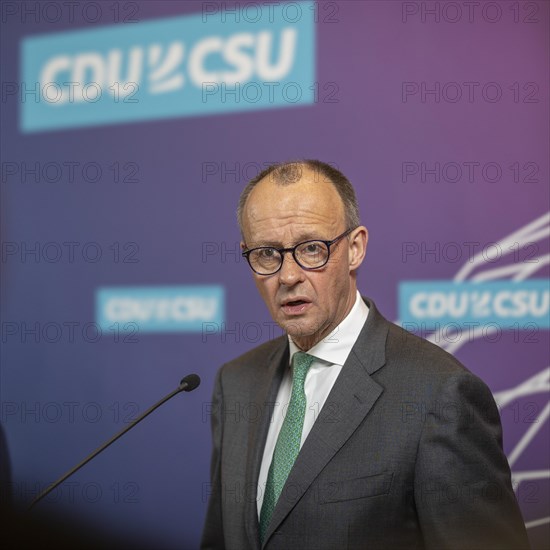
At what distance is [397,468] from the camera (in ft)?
4.52

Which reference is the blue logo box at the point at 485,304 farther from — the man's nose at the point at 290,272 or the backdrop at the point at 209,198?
the man's nose at the point at 290,272

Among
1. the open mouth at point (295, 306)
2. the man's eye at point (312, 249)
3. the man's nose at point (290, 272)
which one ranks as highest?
the man's eye at point (312, 249)

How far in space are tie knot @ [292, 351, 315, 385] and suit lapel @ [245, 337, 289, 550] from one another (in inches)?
4.0

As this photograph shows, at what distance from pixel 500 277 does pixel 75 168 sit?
64.6 inches

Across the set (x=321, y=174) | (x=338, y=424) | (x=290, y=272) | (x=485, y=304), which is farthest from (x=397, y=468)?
(x=485, y=304)

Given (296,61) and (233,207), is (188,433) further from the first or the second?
(296,61)

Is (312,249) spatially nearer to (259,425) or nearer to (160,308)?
(259,425)

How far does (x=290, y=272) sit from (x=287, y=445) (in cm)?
38

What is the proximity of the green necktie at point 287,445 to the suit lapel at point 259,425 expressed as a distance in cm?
2

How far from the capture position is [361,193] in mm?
2336

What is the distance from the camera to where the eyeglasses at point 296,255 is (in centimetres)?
154

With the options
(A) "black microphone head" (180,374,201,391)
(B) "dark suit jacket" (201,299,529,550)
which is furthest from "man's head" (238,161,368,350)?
(A) "black microphone head" (180,374,201,391)

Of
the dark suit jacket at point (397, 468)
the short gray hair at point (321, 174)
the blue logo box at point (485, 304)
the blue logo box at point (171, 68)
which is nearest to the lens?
the dark suit jacket at point (397, 468)

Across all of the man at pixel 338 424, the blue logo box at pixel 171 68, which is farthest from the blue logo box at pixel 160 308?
the man at pixel 338 424
